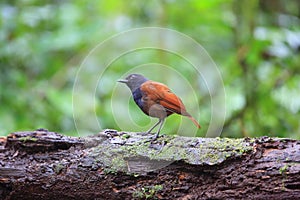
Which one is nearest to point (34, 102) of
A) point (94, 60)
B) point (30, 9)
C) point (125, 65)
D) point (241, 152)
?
point (94, 60)

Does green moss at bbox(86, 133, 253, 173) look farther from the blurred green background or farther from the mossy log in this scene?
the blurred green background

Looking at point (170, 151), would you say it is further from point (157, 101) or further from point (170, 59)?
point (170, 59)

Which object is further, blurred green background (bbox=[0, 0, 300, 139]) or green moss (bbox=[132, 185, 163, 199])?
blurred green background (bbox=[0, 0, 300, 139])

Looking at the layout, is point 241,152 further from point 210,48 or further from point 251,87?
point 210,48

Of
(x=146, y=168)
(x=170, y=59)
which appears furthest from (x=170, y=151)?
(x=170, y=59)

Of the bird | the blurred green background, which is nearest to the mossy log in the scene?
the bird

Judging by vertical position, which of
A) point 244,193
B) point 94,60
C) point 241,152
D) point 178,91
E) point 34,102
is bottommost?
point 244,193

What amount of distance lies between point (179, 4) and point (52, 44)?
106 centimetres

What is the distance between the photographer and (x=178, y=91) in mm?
2602

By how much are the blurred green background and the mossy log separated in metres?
0.59

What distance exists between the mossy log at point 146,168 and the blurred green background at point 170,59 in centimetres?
59

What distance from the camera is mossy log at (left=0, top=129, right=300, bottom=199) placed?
4.79 ft

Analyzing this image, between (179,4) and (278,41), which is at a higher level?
(179,4)

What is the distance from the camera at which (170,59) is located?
3410mm
